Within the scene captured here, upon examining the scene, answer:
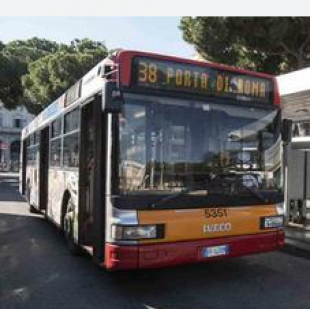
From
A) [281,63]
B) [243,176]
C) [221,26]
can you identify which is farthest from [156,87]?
[281,63]

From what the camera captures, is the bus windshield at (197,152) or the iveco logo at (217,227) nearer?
the bus windshield at (197,152)

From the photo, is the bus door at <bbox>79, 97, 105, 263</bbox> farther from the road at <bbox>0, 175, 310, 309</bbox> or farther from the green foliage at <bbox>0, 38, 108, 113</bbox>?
the green foliage at <bbox>0, 38, 108, 113</bbox>

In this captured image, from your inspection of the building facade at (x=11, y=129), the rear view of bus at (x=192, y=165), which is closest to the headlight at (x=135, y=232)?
the rear view of bus at (x=192, y=165)

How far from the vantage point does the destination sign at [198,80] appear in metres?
6.23

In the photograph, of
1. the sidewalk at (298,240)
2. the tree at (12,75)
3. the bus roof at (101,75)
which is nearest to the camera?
the bus roof at (101,75)

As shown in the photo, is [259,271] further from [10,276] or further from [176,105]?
[10,276]

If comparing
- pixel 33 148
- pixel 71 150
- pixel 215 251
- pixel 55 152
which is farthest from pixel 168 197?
pixel 33 148

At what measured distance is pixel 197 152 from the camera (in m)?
6.35

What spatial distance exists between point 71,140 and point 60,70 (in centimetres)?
2791

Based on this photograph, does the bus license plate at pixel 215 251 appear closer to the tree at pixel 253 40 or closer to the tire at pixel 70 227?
the tire at pixel 70 227

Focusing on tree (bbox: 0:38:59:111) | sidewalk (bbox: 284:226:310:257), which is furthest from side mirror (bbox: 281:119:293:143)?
tree (bbox: 0:38:59:111)

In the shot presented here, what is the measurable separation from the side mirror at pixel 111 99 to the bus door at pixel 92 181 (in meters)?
0.60

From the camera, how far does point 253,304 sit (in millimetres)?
5898

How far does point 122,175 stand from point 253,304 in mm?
2068
